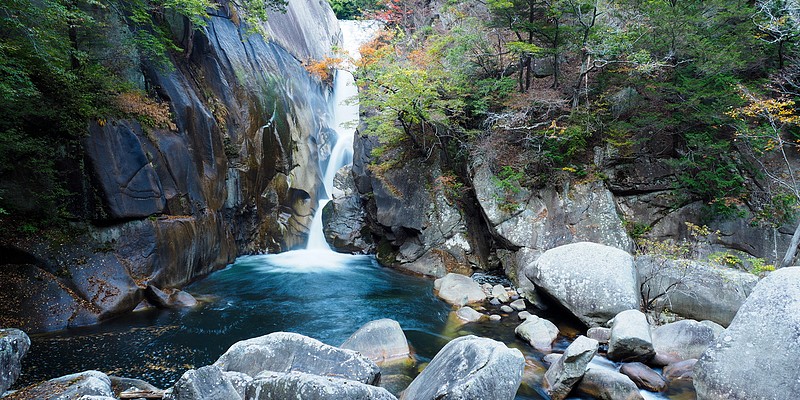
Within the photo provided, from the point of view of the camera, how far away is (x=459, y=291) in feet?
35.7

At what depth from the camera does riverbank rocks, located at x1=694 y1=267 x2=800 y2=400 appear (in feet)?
15.9

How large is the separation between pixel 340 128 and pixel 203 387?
23.4 meters

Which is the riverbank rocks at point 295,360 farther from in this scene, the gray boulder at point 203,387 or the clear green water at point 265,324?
the clear green water at point 265,324

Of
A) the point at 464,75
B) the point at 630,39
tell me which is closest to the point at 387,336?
the point at 464,75

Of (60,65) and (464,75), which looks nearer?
(60,65)

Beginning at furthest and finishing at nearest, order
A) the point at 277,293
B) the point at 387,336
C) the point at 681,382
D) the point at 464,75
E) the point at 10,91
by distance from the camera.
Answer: the point at 464,75, the point at 277,293, the point at 387,336, the point at 681,382, the point at 10,91

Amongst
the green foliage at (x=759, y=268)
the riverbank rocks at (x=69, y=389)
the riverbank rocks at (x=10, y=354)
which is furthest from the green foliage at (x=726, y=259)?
the riverbank rocks at (x=10, y=354)

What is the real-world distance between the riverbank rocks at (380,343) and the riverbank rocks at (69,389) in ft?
11.7

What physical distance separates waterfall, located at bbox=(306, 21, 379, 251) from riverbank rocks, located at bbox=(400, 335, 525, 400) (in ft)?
44.7

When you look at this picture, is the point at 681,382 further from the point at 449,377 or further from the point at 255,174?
the point at 255,174

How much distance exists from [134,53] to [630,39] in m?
14.3

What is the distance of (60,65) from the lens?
8.07 metres

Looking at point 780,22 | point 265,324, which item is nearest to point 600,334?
point 265,324

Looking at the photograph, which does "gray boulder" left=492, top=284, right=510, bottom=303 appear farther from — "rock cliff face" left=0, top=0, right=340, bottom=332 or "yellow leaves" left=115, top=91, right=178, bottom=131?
"yellow leaves" left=115, top=91, right=178, bottom=131
